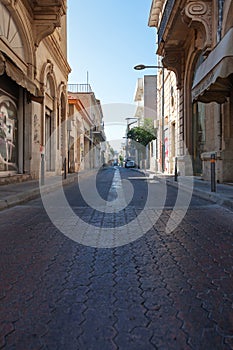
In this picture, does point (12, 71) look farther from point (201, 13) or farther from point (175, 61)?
point (175, 61)

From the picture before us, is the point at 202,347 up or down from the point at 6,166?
down

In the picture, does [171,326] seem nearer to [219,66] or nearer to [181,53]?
[219,66]

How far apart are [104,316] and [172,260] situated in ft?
5.18

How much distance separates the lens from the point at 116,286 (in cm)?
315

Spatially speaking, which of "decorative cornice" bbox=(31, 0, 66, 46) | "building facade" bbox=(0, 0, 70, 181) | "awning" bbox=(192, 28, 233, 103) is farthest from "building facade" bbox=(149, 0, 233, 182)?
"building facade" bbox=(0, 0, 70, 181)

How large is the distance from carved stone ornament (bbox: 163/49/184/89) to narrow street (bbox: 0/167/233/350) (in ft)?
52.3

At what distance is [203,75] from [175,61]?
33.8 ft

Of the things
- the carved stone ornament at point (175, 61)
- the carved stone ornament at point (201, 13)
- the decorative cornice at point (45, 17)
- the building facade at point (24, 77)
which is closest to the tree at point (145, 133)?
the carved stone ornament at point (175, 61)

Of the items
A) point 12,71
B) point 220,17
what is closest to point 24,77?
point 12,71

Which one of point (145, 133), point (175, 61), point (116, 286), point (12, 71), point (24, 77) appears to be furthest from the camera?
point (145, 133)

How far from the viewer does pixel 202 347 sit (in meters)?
2.12

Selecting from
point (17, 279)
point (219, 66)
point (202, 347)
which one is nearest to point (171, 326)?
point (202, 347)

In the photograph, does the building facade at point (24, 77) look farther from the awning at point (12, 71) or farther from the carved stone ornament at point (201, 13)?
the carved stone ornament at point (201, 13)

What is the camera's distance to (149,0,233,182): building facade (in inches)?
430
